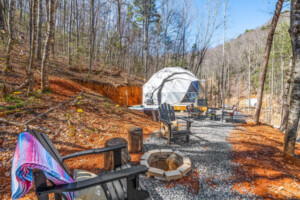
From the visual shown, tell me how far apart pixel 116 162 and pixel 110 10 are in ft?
76.6

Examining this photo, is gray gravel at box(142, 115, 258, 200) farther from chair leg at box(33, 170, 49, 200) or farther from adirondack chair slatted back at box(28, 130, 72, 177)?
chair leg at box(33, 170, 49, 200)

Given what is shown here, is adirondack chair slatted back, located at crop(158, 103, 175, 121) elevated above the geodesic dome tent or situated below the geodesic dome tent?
below

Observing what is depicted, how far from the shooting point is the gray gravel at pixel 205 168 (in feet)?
7.86

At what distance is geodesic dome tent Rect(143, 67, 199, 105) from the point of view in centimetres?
1249

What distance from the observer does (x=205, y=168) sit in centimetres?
316

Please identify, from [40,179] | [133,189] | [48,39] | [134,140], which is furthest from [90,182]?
[48,39]

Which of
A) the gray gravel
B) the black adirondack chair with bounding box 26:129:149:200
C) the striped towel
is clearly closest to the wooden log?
the gray gravel

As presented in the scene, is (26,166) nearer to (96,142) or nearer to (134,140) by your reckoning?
(134,140)

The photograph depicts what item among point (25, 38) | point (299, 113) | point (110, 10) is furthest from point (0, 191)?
point (110, 10)

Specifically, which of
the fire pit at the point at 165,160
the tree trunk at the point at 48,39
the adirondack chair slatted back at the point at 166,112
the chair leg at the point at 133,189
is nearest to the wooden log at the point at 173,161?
the fire pit at the point at 165,160

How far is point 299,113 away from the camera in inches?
139

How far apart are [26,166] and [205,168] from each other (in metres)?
3.22

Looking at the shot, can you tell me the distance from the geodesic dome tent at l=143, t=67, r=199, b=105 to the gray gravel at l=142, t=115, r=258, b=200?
736 centimetres

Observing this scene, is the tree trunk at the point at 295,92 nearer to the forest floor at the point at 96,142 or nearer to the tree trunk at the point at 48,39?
the forest floor at the point at 96,142
